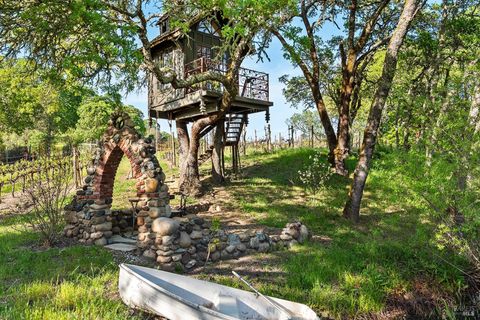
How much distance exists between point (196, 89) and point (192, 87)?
193 mm

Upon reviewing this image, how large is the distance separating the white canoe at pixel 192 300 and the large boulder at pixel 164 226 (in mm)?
1684

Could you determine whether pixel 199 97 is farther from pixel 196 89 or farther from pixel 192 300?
pixel 192 300

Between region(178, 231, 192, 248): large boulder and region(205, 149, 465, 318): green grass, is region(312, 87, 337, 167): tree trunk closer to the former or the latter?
region(205, 149, 465, 318): green grass

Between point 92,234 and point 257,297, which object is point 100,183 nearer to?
point 92,234

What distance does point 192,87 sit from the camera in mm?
14516

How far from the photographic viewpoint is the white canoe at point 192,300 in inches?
173

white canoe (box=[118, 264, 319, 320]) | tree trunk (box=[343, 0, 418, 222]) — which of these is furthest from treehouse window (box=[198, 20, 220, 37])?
white canoe (box=[118, 264, 319, 320])

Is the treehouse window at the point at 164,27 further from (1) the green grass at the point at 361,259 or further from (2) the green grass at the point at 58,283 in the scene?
(2) the green grass at the point at 58,283

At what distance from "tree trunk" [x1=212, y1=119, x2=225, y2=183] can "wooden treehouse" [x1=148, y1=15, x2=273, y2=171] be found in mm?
96

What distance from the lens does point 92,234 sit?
868 centimetres

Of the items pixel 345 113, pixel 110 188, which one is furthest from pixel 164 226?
pixel 345 113

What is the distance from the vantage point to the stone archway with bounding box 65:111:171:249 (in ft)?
25.7

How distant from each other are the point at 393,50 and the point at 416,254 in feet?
20.1

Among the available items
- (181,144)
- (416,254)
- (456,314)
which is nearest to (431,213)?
(416,254)
